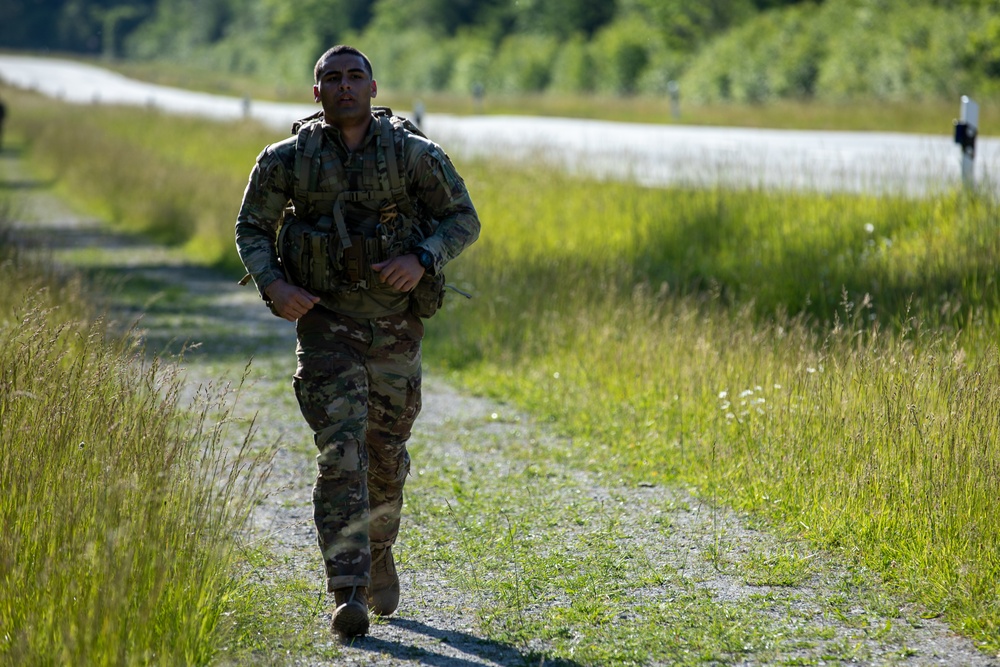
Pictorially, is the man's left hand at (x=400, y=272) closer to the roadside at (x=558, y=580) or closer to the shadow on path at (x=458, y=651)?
the roadside at (x=558, y=580)

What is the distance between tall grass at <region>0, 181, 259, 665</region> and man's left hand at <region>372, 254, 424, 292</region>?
2.34 feet

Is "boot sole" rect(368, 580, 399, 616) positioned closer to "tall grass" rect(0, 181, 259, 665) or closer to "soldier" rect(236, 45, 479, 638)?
"soldier" rect(236, 45, 479, 638)

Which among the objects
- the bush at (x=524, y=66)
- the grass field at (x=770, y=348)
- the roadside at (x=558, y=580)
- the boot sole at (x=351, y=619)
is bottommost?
the roadside at (x=558, y=580)

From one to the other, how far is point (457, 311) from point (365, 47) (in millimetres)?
61781

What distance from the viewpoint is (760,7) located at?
4744 centimetres

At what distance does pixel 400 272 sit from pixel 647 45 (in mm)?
45422

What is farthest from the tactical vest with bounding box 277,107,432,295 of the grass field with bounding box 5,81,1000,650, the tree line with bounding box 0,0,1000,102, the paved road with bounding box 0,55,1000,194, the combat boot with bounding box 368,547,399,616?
the tree line with bounding box 0,0,1000,102

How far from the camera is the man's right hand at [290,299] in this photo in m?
3.86

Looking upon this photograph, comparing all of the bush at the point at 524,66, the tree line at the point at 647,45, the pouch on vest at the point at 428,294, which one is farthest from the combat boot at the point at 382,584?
the bush at the point at 524,66

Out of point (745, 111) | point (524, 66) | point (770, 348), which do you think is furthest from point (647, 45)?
point (770, 348)

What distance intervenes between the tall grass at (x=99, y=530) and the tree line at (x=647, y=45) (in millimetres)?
9359

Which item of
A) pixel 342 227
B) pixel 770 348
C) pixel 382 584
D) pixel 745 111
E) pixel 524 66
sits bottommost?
pixel 382 584

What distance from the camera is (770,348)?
6.48 m

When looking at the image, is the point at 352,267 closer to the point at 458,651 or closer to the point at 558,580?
the point at 458,651
